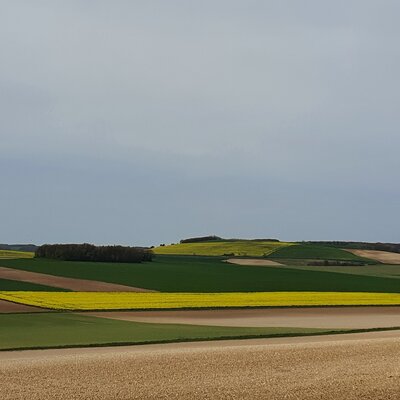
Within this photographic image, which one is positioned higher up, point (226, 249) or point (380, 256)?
point (226, 249)

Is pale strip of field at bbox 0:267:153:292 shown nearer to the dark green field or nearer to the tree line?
the dark green field

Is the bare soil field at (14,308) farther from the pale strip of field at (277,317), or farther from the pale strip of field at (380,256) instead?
the pale strip of field at (380,256)

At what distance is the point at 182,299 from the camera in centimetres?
4991

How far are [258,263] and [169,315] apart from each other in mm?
52369

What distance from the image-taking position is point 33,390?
18.8 meters

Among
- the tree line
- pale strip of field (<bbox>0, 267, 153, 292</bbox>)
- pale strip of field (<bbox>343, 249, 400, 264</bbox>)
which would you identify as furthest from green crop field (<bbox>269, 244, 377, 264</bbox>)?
pale strip of field (<bbox>0, 267, 153, 292</bbox>)

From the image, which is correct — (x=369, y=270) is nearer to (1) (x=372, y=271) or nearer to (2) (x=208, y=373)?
(1) (x=372, y=271)

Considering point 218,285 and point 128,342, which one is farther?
point 218,285

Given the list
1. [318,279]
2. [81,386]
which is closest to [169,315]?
[81,386]

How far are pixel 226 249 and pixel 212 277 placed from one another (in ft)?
178

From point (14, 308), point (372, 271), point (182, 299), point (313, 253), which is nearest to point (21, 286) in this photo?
point (182, 299)

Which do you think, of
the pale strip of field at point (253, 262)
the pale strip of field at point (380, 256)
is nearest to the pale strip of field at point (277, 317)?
the pale strip of field at point (253, 262)

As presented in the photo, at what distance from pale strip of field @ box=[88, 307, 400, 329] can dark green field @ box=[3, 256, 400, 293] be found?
14.8m

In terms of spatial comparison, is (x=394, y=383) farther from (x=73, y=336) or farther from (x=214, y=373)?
(x=73, y=336)
